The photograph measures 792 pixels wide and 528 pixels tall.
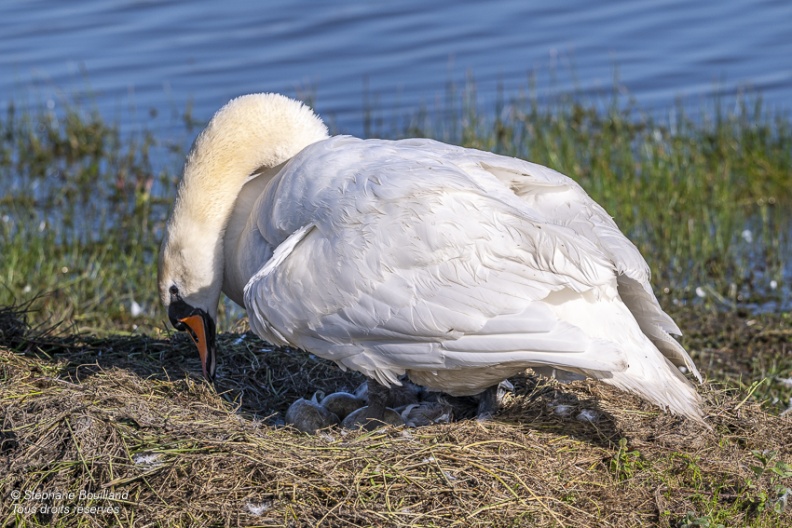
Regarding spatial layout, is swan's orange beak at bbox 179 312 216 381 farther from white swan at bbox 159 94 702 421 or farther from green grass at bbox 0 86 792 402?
green grass at bbox 0 86 792 402

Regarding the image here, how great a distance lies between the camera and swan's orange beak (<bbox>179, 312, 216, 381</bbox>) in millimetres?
5730

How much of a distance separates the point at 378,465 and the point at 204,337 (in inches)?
60.2

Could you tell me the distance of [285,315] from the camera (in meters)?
5.02

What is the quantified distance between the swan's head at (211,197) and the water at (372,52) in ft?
17.7

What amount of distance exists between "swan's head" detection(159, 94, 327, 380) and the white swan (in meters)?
0.34

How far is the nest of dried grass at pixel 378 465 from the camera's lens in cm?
441

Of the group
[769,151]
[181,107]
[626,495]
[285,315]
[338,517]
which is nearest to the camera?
[338,517]

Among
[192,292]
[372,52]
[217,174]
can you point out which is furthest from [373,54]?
[192,292]

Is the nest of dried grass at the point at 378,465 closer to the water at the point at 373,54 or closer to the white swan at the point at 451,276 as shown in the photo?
the white swan at the point at 451,276

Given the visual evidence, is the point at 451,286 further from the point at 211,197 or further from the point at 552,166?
the point at 552,166

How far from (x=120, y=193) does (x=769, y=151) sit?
18.2 feet

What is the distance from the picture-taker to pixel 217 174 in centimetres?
572

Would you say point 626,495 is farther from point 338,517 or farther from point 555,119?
point 555,119

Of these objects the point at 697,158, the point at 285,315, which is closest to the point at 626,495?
the point at 285,315
